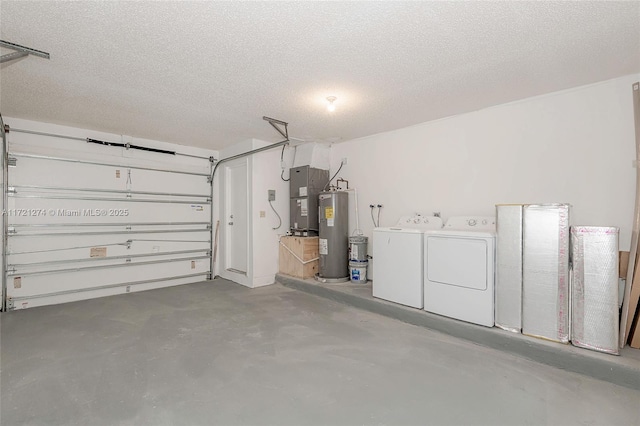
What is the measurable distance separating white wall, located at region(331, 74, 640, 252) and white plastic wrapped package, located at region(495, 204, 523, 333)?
0.76 m

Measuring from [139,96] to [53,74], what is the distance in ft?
2.39

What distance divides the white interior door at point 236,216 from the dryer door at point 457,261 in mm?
3300

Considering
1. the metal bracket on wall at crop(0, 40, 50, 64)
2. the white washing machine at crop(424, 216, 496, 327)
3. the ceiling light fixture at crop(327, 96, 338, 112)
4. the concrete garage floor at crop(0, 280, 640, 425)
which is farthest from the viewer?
the ceiling light fixture at crop(327, 96, 338, 112)

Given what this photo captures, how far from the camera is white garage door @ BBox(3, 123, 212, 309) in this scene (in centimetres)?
405

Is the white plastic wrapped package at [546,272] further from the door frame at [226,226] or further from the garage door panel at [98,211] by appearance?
the garage door panel at [98,211]

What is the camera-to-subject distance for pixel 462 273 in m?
3.08

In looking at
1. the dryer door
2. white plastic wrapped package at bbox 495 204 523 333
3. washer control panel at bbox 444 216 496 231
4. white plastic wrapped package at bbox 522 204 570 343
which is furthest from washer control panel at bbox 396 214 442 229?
white plastic wrapped package at bbox 522 204 570 343

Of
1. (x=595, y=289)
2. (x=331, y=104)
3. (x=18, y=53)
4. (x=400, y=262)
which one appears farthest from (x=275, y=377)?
(x=18, y=53)

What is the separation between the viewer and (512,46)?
2.31 metres

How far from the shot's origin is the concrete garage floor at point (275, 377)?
6.11ft

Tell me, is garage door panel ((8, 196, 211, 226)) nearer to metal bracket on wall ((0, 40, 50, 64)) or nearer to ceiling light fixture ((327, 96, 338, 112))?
metal bracket on wall ((0, 40, 50, 64))

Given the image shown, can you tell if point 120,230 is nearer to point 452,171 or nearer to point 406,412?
point 406,412

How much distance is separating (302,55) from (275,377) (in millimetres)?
2650

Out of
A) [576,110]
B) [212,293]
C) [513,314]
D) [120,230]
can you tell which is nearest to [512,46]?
[576,110]
